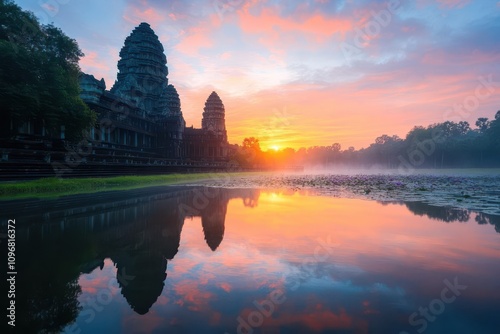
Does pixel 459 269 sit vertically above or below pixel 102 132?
below

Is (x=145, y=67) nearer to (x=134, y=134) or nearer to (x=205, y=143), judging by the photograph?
(x=134, y=134)

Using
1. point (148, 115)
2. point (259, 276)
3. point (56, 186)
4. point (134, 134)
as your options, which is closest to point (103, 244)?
point (259, 276)

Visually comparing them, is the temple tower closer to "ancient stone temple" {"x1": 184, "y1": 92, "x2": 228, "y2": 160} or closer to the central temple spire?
"ancient stone temple" {"x1": 184, "y1": 92, "x2": 228, "y2": 160}

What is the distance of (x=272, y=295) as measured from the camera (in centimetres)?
396

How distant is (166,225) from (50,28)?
76.5ft

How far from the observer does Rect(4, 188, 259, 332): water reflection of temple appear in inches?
158

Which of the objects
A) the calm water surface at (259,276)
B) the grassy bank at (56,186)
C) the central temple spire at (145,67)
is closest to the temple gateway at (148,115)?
the central temple spire at (145,67)

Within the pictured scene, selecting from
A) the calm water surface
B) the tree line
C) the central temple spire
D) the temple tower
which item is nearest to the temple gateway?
the central temple spire

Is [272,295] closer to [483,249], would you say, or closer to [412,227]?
[483,249]

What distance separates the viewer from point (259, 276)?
4.64 metres

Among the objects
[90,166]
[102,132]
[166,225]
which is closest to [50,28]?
[90,166]

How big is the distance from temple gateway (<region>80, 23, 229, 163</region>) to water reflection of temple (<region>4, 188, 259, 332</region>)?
30.2 metres

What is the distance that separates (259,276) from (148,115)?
176ft

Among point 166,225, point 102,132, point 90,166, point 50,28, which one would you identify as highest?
point 50,28
